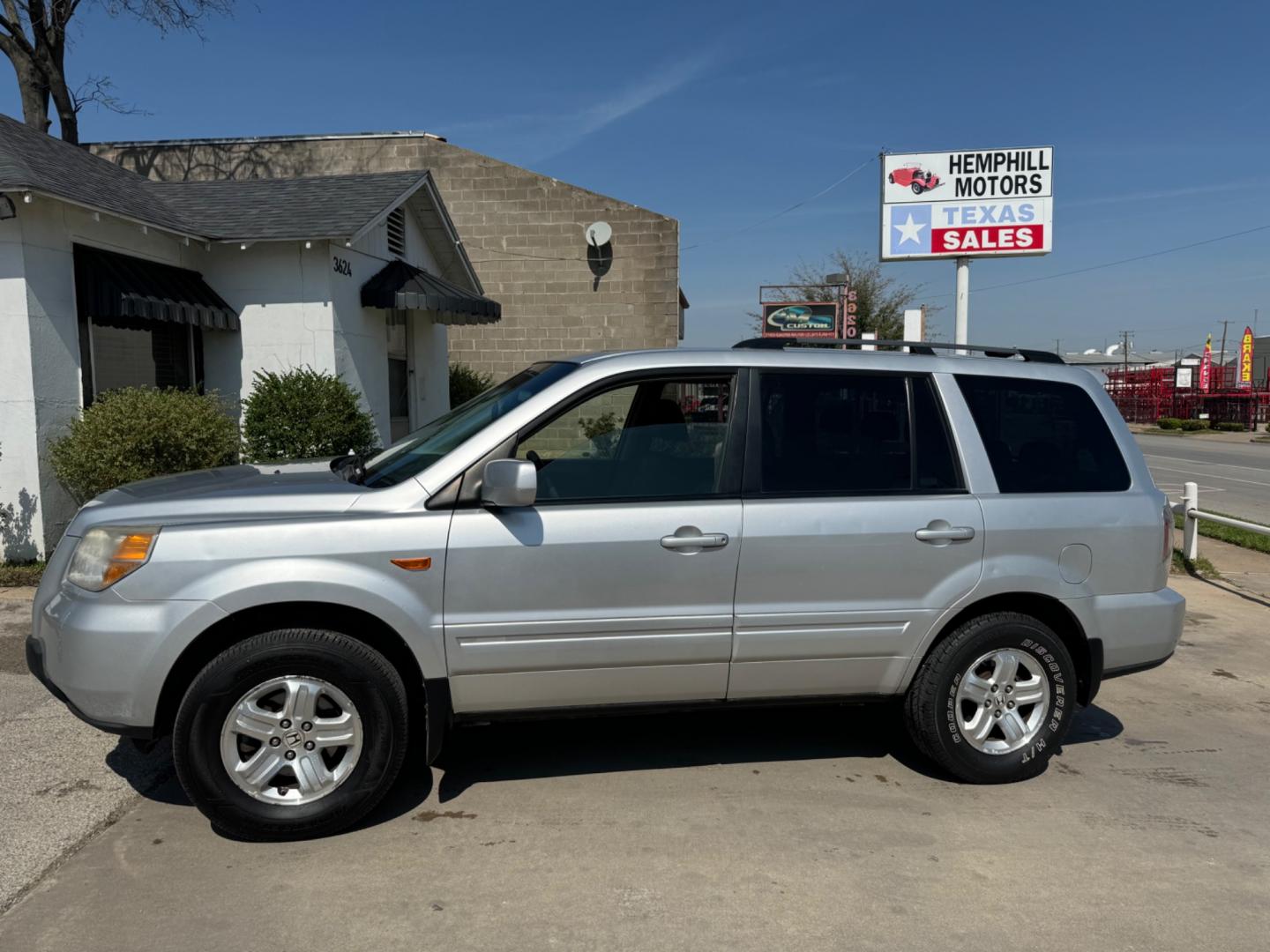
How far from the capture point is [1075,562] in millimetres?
4250

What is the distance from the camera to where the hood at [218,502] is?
12.0 ft

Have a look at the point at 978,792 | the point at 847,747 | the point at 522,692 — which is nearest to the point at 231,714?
the point at 522,692

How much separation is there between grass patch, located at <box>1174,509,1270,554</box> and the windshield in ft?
29.1

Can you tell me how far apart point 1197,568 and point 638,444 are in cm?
754

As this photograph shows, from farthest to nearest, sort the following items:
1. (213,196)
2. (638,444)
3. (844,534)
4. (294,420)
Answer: (213,196)
(294,420)
(638,444)
(844,534)

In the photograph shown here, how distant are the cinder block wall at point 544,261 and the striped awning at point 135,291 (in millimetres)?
9214

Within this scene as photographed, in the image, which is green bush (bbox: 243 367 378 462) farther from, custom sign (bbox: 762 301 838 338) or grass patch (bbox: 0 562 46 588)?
custom sign (bbox: 762 301 838 338)

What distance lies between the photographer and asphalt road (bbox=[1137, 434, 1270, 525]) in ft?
50.9

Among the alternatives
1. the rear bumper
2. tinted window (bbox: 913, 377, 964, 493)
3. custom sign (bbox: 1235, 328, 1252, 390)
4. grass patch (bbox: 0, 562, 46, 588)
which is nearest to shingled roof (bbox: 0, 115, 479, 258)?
grass patch (bbox: 0, 562, 46, 588)

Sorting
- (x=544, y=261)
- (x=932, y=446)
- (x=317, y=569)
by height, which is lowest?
(x=317, y=569)

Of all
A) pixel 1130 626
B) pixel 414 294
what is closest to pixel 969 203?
pixel 414 294

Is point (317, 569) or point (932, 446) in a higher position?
point (932, 446)

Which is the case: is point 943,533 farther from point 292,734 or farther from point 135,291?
point 135,291

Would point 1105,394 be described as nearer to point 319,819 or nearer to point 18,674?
point 319,819
